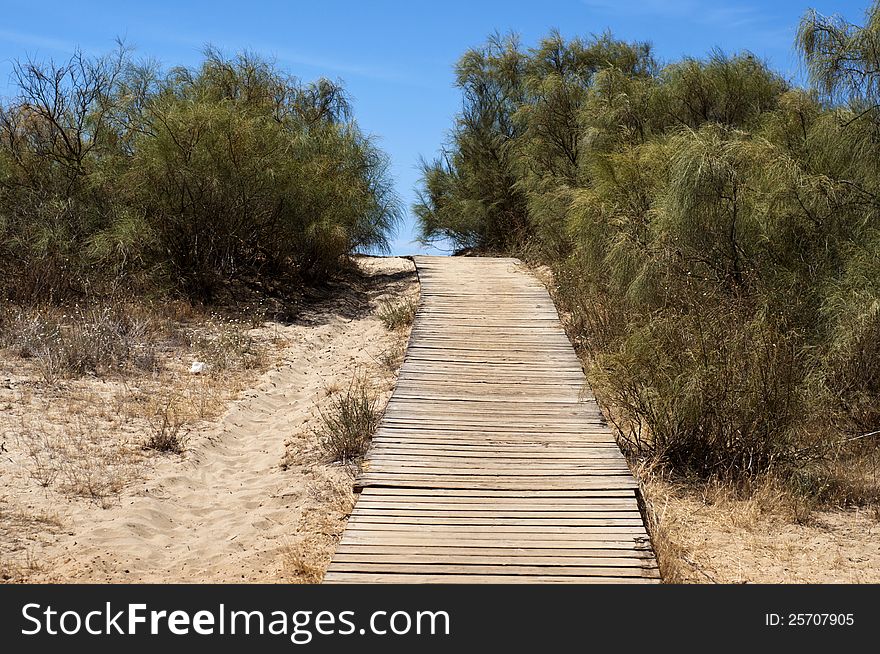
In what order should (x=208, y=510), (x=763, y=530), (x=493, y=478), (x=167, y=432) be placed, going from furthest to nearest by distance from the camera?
(x=167, y=432) < (x=493, y=478) < (x=208, y=510) < (x=763, y=530)

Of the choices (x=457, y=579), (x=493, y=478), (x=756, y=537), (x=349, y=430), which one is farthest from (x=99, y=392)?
(x=756, y=537)

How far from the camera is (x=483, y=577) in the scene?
4629mm

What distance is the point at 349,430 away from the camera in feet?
23.0

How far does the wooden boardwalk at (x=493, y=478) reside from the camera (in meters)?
4.77

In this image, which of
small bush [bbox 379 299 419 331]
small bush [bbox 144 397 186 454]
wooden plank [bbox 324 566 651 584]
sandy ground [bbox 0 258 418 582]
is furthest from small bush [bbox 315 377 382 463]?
small bush [bbox 379 299 419 331]

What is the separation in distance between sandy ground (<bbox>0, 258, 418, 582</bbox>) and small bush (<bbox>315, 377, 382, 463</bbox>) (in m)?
0.11

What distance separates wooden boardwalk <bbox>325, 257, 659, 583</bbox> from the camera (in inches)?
188

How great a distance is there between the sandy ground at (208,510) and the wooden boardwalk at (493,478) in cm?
36

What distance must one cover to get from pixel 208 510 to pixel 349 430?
57.7 inches

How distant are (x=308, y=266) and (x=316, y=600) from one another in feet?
33.5

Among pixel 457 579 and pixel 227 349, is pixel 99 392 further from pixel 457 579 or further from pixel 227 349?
pixel 457 579

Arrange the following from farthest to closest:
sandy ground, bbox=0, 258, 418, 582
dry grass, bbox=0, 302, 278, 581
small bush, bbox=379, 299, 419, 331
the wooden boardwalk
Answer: small bush, bbox=379, 299, 419, 331
dry grass, bbox=0, 302, 278, 581
sandy ground, bbox=0, 258, 418, 582
the wooden boardwalk

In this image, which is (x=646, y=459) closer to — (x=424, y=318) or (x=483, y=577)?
(x=483, y=577)

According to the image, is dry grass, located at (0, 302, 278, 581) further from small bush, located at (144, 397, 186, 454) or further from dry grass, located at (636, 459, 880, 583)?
dry grass, located at (636, 459, 880, 583)
